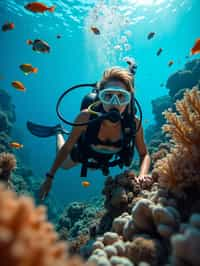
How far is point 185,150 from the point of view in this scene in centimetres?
254

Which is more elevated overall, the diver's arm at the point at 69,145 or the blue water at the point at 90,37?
the blue water at the point at 90,37

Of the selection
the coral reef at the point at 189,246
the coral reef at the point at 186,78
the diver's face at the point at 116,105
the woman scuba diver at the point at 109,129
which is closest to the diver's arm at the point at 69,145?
the woman scuba diver at the point at 109,129

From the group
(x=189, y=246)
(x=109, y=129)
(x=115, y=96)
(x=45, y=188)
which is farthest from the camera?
(x=109, y=129)

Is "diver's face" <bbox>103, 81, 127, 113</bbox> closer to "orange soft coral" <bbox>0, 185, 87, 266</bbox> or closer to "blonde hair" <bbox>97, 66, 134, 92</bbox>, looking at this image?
"blonde hair" <bbox>97, 66, 134, 92</bbox>

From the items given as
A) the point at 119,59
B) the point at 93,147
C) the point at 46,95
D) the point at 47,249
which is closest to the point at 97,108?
the point at 93,147

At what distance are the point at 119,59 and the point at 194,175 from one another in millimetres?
54789

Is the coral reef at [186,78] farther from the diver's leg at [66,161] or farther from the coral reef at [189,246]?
the coral reef at [189,246]

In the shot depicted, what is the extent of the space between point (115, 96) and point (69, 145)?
4.16 ft

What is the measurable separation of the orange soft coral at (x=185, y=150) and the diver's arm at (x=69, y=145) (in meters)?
2.09

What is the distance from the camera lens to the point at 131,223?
7.69 ft

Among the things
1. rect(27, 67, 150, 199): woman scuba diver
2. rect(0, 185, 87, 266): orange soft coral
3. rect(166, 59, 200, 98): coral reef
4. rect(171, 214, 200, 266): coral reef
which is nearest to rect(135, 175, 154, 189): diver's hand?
rect(27, 67, 150, 199): woman scuba diver

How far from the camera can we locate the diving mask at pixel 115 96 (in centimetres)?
414

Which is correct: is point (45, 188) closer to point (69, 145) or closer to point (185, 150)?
point (69, 145)

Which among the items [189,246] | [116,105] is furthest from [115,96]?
[189,246]
